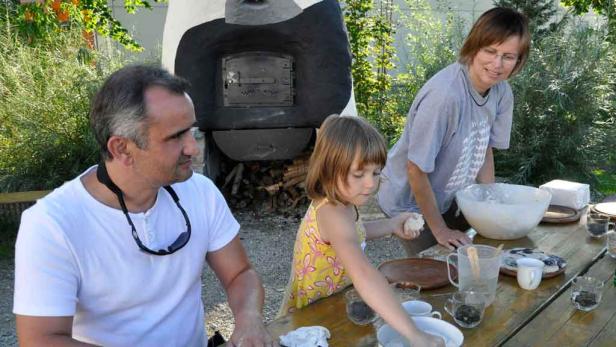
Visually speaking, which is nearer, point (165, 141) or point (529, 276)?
point (165, 141)

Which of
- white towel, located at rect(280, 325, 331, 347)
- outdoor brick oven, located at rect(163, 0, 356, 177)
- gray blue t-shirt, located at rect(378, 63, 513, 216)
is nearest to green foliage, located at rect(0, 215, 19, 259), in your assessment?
outdoor brick oven, located at rect(163, 0, 356, 177)

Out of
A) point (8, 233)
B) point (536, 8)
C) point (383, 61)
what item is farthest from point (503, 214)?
point (536, 8)

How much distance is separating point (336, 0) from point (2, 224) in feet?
10.6

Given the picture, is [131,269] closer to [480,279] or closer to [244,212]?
[480,279]

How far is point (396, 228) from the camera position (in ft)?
6.62

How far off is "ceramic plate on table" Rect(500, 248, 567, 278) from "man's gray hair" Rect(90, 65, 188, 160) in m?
1.24

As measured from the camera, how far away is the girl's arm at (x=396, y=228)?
1978 millimetres

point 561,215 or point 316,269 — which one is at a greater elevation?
point 316,269

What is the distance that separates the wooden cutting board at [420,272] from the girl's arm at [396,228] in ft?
0.31

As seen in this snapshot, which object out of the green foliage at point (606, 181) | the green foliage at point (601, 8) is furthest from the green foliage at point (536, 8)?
the green foliage at point (606, 181)

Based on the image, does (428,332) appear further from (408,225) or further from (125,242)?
(125,242)

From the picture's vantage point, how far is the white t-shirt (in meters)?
1.31

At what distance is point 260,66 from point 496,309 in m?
3.37

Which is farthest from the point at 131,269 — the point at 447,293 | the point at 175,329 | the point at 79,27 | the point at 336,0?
the point at 79,27
